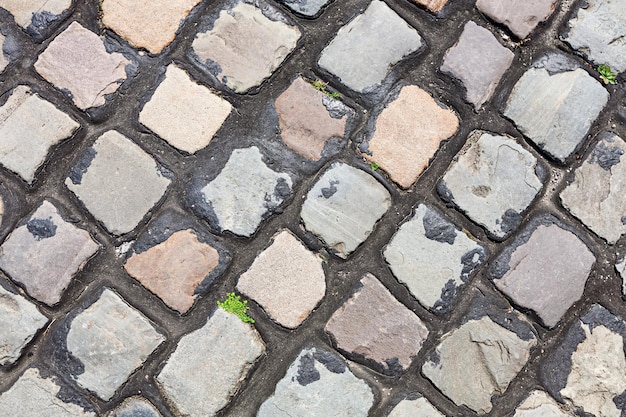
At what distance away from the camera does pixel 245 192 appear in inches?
78.6

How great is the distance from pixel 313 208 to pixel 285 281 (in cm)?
25

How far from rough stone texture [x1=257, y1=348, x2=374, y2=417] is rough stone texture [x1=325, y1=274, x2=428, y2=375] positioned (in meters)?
0.08

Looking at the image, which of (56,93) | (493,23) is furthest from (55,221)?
(493,23)

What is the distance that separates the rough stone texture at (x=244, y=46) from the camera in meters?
2.05

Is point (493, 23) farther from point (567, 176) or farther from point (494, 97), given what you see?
point (567, 176)

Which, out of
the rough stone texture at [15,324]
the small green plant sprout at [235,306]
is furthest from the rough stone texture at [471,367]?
the rough stone texture at [15,324]

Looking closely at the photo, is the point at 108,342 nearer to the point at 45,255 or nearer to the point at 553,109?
the point at 45,255

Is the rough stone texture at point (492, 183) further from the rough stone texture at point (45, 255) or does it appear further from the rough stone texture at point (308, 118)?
the rough stone texture at point (45, 255)

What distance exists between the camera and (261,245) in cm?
200

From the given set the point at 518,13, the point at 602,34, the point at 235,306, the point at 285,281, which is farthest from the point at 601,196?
the point at 235,306

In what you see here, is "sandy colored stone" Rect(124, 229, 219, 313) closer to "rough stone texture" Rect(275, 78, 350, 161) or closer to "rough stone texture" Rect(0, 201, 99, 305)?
"rough stone texture" Rect(0, 201, 99, 305)

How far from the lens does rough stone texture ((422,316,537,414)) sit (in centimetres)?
199

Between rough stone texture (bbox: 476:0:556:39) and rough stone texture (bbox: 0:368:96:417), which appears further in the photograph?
rough stone texture (bbox: 476:0:556:39)

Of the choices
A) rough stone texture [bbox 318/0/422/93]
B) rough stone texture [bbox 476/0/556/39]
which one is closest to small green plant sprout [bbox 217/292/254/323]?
rough stone texture [bbox 318/0/422/93]
